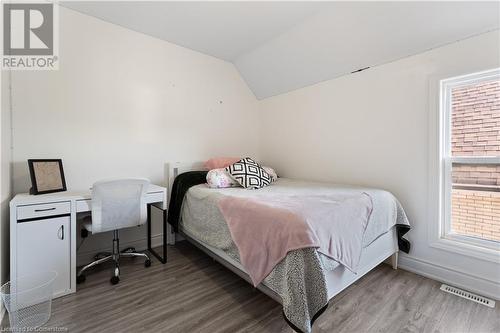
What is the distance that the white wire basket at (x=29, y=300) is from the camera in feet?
4.76

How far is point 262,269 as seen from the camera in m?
1.38

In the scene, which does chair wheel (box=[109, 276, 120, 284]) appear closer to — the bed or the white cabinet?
the white cabinet

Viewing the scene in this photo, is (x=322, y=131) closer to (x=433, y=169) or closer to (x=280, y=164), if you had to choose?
(x=280, y=164)

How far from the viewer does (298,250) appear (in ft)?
3.95

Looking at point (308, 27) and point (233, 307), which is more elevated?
point (308, 27)

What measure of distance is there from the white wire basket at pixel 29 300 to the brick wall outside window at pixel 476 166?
10.9 ft

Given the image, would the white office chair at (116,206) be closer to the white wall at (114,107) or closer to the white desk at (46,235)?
the white desk at (46,235)

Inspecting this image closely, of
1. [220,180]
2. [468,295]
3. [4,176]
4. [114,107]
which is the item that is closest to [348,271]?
[468,295]

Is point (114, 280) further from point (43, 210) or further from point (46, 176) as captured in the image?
point (46, 176)

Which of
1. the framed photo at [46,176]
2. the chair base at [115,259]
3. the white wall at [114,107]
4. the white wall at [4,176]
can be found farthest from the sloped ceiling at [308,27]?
the chair base at [115,259]

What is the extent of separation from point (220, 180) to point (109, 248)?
1411 mm

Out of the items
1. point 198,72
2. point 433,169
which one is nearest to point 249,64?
point 198,72

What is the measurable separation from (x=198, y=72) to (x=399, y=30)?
2349 mm

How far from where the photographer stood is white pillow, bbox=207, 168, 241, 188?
2.40 meters
